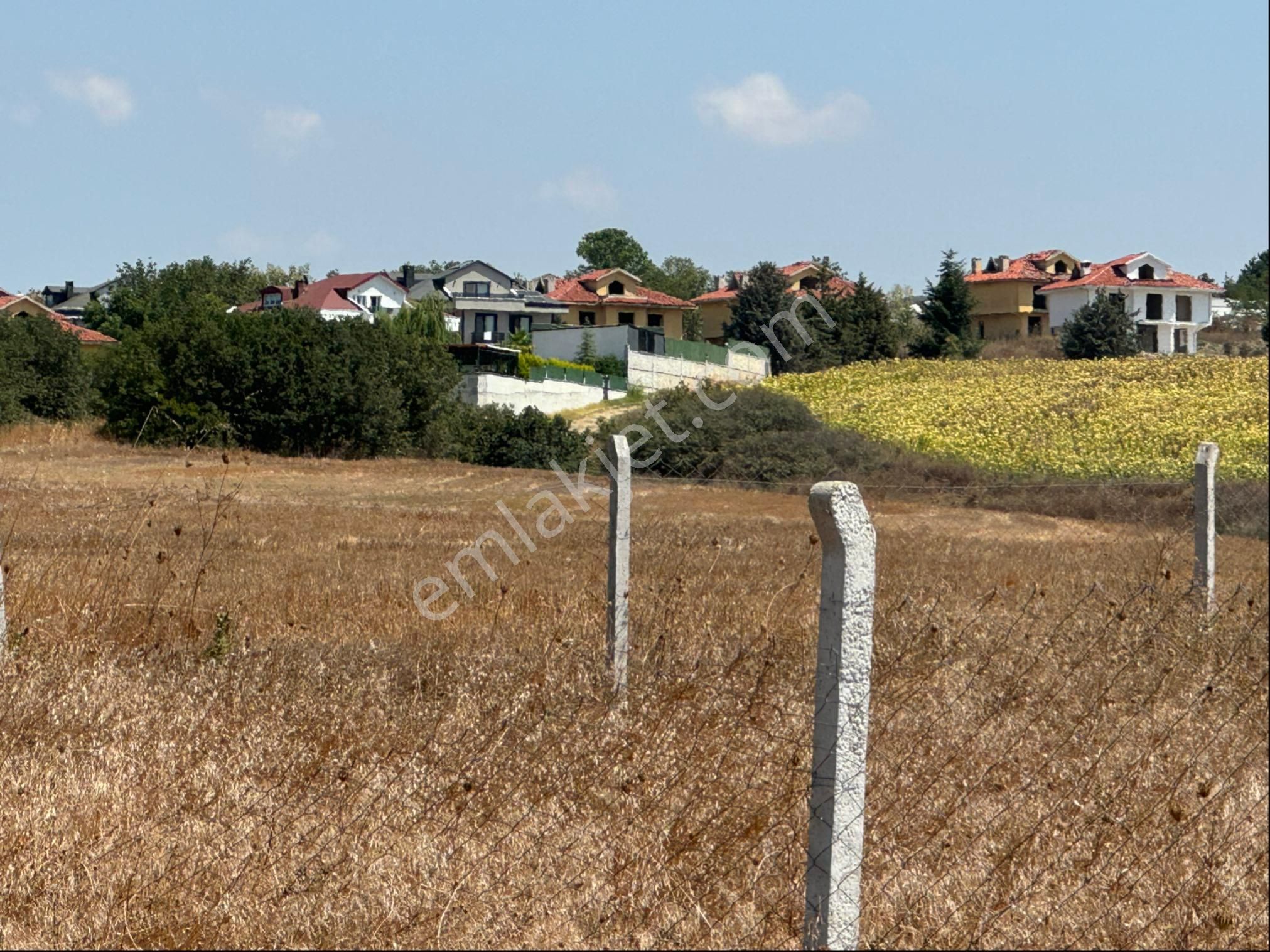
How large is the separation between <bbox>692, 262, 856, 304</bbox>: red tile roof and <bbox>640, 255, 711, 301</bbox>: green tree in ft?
62.7

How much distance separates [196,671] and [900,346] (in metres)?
51.6

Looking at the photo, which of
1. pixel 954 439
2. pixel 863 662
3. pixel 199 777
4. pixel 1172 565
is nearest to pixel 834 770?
pixel 863 662

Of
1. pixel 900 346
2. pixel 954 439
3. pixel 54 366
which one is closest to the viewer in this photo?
pixel 954 439

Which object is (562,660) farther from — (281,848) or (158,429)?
(158,429)

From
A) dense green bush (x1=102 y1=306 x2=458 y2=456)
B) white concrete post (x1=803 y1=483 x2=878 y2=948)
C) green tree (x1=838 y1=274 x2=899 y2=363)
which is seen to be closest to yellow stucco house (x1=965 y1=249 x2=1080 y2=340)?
green tree (x1=838 y1=274 x2=899 y2=363)

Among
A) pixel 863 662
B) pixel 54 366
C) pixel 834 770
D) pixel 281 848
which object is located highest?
pixel 54 366

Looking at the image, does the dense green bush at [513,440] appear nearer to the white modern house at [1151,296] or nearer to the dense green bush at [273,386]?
Answer: the dense green bush at [273,386]

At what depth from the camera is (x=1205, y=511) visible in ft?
26.0

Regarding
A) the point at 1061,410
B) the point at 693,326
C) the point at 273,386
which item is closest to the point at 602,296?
the point at 693,326

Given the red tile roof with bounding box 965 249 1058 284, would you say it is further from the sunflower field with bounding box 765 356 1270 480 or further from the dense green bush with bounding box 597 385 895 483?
the dense green bush with bounding box 597 385 895 483

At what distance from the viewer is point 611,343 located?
52250 mm

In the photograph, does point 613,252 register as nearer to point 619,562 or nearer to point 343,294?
point 343,294

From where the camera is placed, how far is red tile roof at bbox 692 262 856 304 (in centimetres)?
5425

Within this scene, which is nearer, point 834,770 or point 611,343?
point 834,770
